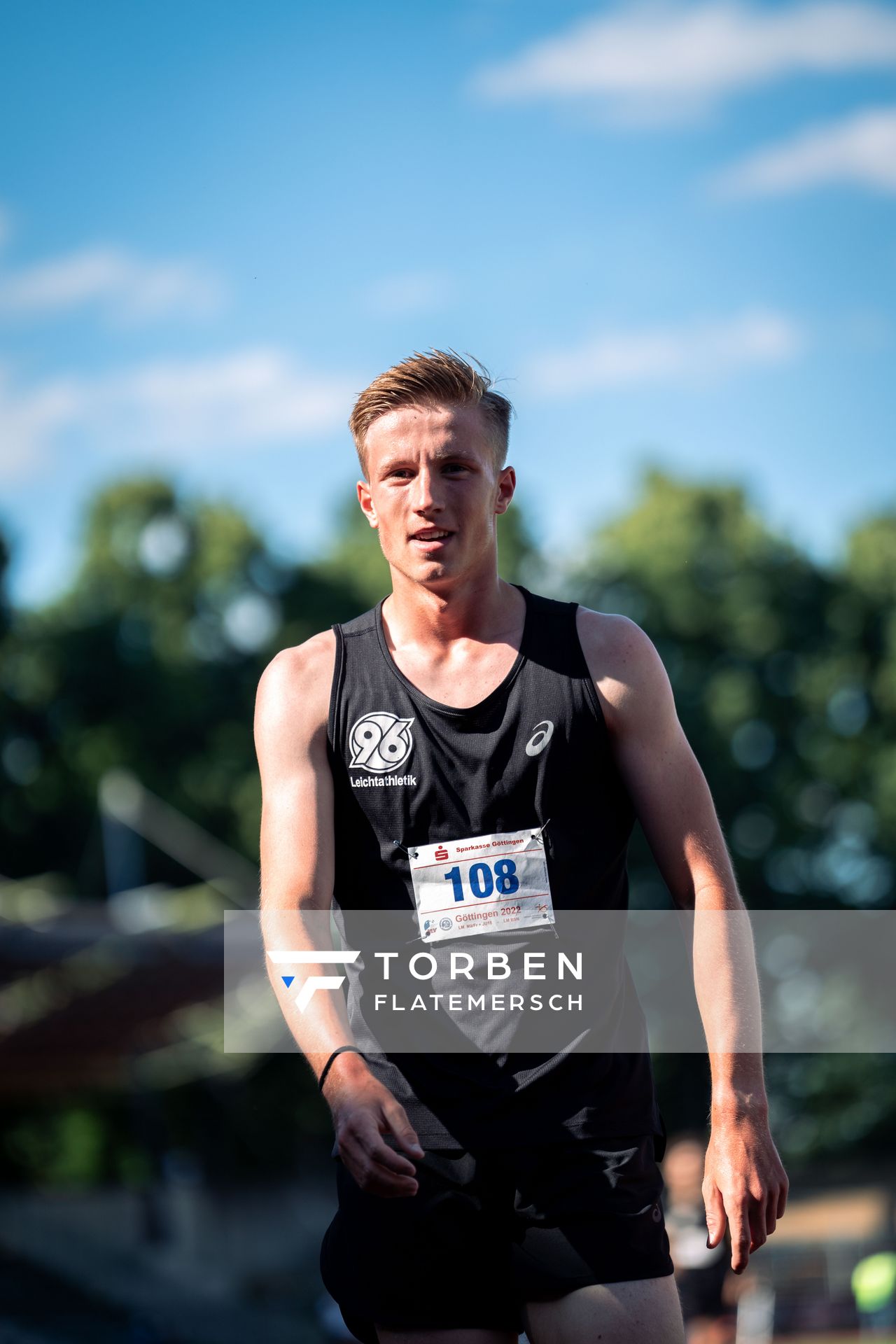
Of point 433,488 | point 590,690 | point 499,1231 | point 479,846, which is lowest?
point 499,1231

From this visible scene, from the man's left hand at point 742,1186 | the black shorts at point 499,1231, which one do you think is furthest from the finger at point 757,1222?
the black shorts at point 499,1231

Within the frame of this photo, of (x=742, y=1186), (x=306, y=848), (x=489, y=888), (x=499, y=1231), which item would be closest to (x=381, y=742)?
(x=306, y=848)

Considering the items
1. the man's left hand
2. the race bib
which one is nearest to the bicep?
the race bib

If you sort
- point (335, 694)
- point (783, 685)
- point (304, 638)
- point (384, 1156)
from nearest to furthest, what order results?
1. point (384, 1156)
2. point (335, 694)
3. point (304, 638)
4. point (783, 685)

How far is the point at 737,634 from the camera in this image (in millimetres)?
36844

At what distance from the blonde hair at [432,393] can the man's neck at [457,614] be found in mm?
315

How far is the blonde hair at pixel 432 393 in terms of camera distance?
3.70 metres

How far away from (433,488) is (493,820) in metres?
0.80

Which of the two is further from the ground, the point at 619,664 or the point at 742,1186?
the point at 619,664

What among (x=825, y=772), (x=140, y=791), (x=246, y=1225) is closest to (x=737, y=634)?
(x=825, y=772)

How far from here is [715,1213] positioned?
3.18 meters

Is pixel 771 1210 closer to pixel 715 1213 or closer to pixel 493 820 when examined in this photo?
pixel 715 1213

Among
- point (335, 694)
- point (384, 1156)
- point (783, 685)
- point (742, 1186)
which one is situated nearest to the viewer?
point (384, 1156)

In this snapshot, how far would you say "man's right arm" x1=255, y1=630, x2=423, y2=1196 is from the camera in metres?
3.15
